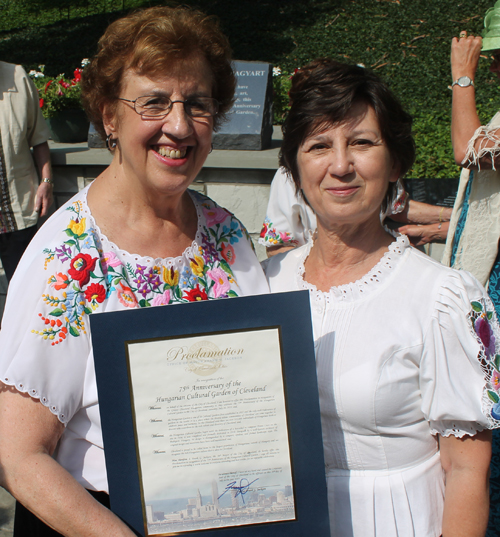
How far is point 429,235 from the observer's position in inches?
140

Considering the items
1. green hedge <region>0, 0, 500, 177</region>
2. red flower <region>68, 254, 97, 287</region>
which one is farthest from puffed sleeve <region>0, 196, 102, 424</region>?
green hedge <region>0, 0, 500, 177</region>

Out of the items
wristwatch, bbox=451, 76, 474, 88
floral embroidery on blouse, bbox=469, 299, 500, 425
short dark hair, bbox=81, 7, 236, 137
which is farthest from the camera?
wristwatch, bbox=451, 76, 474, 88

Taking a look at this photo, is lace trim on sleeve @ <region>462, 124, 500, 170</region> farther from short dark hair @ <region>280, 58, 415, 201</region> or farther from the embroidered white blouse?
the embroidered white blouse

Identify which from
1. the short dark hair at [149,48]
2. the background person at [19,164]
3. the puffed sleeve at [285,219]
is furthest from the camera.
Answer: the background person at [19,164]

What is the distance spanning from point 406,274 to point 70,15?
18474 mm

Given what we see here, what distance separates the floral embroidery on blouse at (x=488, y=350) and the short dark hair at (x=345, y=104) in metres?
0.59

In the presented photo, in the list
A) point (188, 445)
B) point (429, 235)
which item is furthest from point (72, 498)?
point (429, 235)

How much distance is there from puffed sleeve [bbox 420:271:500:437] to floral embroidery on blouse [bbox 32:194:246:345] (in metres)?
0.70

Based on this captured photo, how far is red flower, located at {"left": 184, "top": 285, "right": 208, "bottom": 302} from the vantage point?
182cm

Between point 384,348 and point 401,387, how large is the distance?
0.41 ft

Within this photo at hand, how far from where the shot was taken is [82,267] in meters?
1.63

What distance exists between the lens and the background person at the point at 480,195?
8.70ft

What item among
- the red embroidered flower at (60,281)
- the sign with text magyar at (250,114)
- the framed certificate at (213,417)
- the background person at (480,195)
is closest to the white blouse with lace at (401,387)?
the framed certificate at (213,417)
